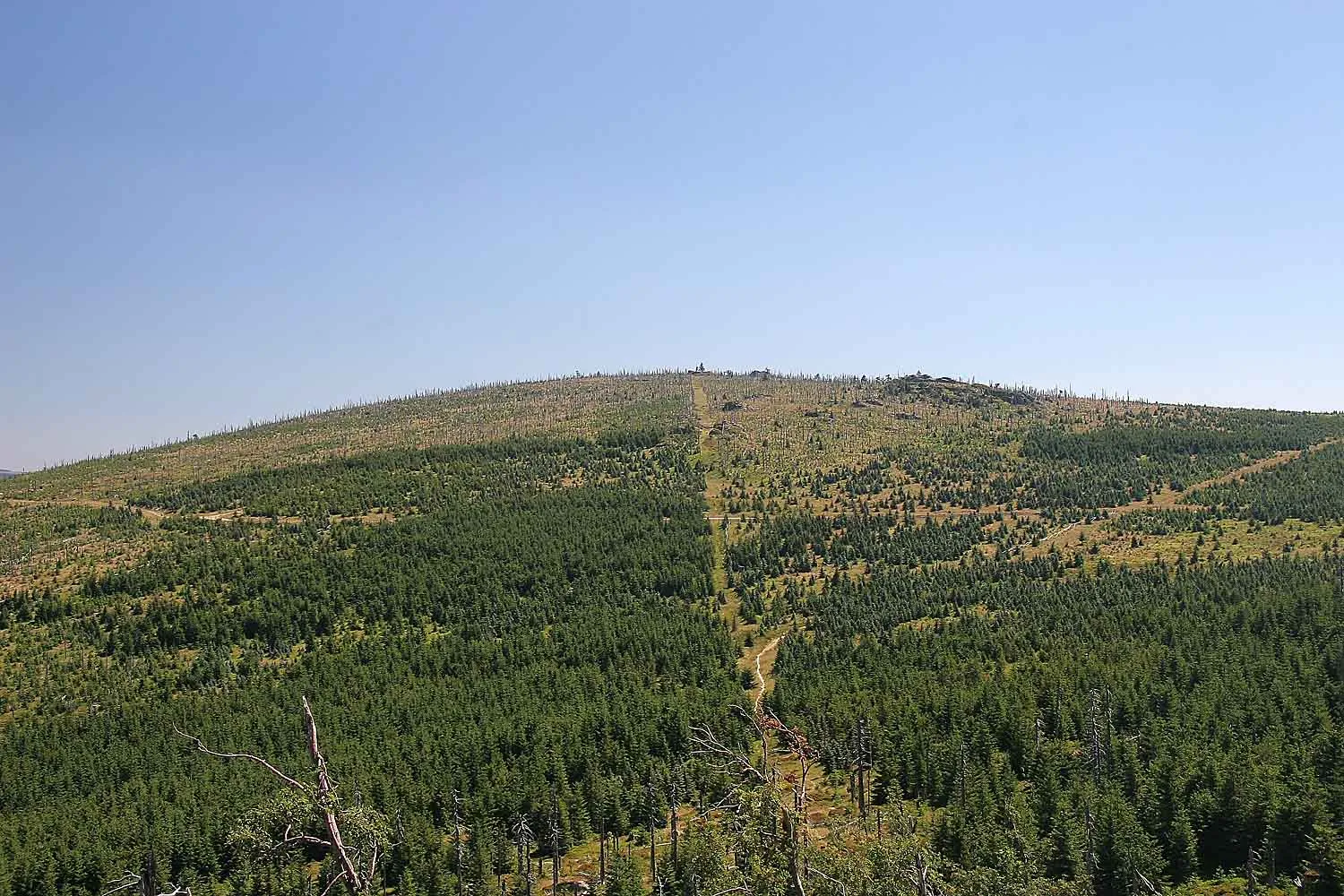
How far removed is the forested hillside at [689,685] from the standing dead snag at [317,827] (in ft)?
0.27

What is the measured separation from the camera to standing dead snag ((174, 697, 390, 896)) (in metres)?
13.3

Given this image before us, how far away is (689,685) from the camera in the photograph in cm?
10231

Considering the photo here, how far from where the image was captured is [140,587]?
131750mm

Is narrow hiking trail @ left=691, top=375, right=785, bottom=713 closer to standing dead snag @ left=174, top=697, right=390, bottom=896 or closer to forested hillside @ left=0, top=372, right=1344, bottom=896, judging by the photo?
forested hillside @ left=0, top=372, right=1344, bottom=896

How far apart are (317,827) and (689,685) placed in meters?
91.1

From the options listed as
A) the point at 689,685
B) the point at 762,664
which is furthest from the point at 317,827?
the point at 762,664

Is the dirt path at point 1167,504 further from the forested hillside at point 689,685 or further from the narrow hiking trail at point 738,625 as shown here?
the narrow hiking trail at point 738,625

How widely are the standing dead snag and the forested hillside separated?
0.08m

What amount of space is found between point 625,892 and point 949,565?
334ft

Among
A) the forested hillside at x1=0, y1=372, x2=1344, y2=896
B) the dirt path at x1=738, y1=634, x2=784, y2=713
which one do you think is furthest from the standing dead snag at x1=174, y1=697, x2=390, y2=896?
the dirt path at x1=738, y1=634, x2=784, y2=713

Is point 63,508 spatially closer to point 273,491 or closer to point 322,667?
point 273,491

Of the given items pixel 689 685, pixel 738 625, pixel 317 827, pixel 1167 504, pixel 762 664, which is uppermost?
pixel 317 827

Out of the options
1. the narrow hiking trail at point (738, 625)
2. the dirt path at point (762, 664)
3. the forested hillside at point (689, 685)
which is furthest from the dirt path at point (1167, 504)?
the dirt path at point (762, 664)

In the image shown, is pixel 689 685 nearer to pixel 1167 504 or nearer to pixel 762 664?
pixel 762 664
